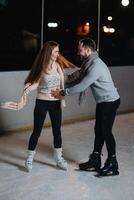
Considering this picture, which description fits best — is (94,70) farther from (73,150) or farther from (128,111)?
(128,111)

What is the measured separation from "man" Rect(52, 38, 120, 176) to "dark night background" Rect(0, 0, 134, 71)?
242 centimetres

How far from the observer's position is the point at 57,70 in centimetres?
501

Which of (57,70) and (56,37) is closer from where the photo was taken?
(57,70)

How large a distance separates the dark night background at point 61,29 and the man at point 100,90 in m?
2.42

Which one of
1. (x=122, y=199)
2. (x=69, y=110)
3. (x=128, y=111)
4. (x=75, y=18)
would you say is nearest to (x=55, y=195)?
(x=122, y=199)

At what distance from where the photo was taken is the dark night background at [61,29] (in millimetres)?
7062

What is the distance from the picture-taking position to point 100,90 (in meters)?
4.83

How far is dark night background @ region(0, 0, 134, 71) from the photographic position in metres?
7.06

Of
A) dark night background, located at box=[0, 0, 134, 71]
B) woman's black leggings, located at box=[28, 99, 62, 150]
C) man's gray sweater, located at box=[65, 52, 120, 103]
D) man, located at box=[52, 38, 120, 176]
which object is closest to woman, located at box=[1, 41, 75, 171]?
woman's black leggings, located at box=[28, 99, 62, 150]

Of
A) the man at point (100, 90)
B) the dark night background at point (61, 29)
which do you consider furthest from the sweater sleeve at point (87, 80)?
the dark night background at point (61, 29)

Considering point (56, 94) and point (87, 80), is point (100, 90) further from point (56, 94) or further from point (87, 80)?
point (56, 94)

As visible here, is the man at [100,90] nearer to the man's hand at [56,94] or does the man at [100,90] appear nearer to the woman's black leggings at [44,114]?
the man's hand at [56,94]

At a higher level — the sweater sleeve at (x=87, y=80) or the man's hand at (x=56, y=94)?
the sweater sleeve at (x=87, y=80)

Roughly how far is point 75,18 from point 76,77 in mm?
3410
